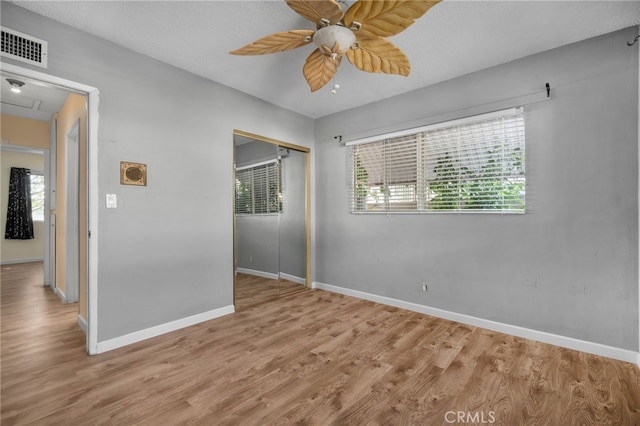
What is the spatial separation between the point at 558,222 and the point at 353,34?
2.37 m

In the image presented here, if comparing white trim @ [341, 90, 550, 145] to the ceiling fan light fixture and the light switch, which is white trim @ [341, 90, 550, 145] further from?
the light switch

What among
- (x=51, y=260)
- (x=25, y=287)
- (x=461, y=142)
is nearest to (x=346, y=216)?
(x=461, y=142)

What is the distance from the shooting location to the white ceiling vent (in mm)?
2004

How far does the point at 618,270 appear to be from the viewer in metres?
2.33

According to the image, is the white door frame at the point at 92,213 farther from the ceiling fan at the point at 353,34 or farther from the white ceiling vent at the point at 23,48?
the ceiling fan at the point at 353,34

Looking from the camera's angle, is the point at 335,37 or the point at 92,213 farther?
the point at 92,213

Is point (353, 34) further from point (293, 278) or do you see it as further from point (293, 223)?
point (293, 278)

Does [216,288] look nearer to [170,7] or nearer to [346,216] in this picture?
[346,216]

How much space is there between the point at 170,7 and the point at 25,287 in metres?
4.88

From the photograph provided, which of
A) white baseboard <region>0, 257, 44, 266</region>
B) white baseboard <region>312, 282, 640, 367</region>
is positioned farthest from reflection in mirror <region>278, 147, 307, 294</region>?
white baseboard <region>0, 257, 44, 266</region>

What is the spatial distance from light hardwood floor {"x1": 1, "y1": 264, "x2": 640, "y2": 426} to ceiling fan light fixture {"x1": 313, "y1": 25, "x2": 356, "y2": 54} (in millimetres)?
2231

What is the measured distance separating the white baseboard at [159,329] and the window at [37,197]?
6435 millimetres

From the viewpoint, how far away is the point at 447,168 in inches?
125

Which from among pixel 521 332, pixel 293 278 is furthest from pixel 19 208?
pixel 521 332
